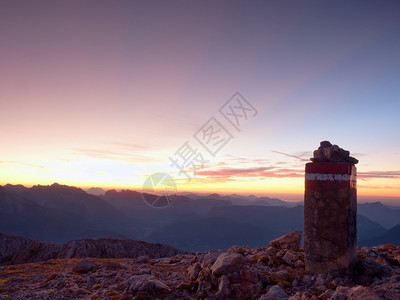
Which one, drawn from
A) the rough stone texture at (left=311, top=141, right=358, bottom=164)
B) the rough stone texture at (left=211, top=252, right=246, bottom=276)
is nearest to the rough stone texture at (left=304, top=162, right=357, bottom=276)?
the rough stone texture at (left=311, top=141, right=358, bottom=164)

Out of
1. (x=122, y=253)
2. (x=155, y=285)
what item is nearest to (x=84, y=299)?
(x=155, y=285)

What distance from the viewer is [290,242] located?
11891 millimetres

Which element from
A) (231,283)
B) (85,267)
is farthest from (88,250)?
(231,283)

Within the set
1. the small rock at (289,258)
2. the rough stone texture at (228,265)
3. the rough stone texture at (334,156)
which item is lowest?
the small rock at (289,258)

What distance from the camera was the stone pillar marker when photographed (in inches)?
340

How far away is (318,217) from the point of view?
897cm

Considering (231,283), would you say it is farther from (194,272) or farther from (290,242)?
(290,242)

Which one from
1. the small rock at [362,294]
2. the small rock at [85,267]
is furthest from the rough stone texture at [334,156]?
the small rock at [85,267]

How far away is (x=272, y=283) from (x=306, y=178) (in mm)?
3420

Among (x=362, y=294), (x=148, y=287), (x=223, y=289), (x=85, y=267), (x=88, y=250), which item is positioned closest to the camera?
(x=362, y=294)

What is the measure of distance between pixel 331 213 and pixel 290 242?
364cm

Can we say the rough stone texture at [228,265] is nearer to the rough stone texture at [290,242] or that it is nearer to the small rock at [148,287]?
the small rock at [148,287]

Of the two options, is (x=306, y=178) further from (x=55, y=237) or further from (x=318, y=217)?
(x=55, y=237)

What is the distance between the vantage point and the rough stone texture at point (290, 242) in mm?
11781
